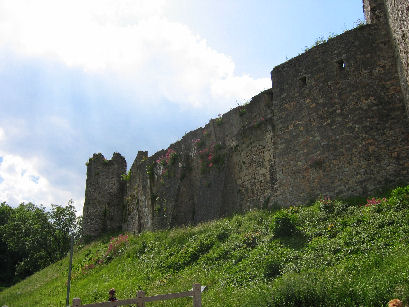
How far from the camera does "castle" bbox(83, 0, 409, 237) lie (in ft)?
43.7

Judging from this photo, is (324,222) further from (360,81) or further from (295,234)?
(360,81)

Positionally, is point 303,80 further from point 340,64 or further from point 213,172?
point 213,172

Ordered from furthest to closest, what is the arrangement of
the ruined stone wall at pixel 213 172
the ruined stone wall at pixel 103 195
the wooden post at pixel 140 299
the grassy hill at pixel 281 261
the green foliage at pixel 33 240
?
the green foliage at pixel 33 240 → the ruined stone wall at pixel 103 195 → the ruined stone wall at pixel 213 172 → the wooden post at pixel 140 299 → the grassy hill at pixel 281 261

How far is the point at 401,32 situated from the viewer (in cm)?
1248

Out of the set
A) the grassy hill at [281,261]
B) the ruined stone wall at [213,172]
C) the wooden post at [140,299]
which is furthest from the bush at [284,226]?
the wooden post at [140,299]

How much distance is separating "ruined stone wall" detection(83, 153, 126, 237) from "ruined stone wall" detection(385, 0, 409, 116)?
23.1m

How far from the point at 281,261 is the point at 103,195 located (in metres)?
22.6

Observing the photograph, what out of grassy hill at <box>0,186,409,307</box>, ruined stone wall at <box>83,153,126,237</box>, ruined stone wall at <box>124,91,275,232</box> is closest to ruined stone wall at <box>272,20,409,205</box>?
grassy hill at <box>0,186,409,307</box>

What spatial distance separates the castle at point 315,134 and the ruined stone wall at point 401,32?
0.03 m

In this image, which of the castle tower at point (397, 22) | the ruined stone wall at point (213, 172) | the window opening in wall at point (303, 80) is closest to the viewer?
the castle tower at point (397, 22)

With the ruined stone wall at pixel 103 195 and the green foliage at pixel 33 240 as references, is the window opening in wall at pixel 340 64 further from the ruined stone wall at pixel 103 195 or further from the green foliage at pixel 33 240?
the green foliage at pixel 33 240

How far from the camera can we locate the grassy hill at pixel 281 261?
828cm

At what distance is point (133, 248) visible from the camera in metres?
20.1

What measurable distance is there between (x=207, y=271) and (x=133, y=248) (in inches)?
317
